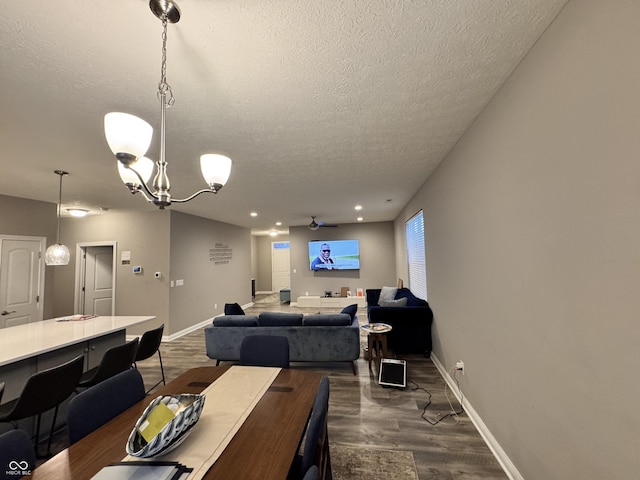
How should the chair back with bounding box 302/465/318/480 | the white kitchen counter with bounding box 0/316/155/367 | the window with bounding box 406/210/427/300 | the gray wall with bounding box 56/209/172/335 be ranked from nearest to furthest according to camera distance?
1. the chair back with bounding box 302/465/318/480
2. the white kitchen counter with bounding box 0/316/155/367
3. the window with bounding box 406/210/427/300
4. the gray wall with bounding box 56/209/172/335

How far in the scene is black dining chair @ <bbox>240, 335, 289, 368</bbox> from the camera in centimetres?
219

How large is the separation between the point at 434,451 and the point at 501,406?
648mm

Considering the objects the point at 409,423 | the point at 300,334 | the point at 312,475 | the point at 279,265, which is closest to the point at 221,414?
the point at 312,475

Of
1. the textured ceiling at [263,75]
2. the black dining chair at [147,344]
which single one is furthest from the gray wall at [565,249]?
the black dining chair at [147,344]

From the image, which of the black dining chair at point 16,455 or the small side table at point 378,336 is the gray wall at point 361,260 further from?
the black dining chair at point 16,455

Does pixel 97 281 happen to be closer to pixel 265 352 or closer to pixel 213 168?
pixel 265 352

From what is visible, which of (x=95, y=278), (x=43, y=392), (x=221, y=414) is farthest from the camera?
(x=95, y=278)

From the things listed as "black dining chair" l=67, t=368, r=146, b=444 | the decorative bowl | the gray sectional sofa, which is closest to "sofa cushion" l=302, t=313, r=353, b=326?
the gray sectional sofa

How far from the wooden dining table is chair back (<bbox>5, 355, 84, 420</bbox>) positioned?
875 millimetres

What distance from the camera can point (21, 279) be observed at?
411 cm

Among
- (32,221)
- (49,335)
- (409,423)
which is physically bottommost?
(409,423)

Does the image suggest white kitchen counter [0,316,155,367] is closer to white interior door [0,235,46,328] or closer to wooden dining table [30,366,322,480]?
wooden dining table [30,366,322,480]

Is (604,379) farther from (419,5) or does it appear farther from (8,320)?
(8,320)

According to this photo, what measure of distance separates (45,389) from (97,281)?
16.6 ft
